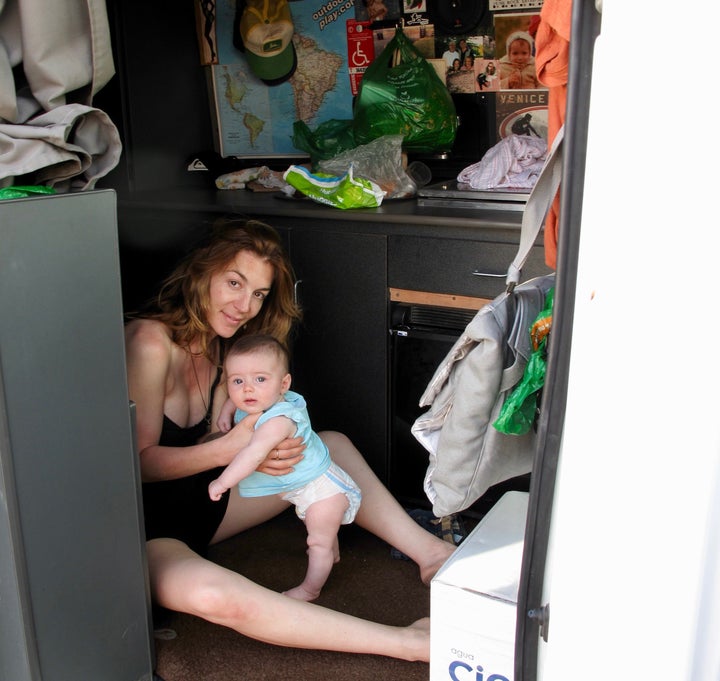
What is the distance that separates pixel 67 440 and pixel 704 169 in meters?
1.30

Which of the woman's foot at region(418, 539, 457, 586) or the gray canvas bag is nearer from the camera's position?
the gray canvas bag

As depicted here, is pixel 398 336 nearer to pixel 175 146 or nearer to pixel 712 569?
pixel 175 146

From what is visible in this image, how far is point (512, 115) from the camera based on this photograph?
277 centimetres

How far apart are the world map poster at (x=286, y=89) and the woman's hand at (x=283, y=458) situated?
1369 millimetres

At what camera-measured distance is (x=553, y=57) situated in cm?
131

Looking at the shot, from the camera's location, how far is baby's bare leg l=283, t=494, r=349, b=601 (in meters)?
2.24

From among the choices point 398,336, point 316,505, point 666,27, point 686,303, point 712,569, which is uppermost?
point 666,27

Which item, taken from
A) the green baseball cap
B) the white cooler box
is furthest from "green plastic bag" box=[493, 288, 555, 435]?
the green baseball cap

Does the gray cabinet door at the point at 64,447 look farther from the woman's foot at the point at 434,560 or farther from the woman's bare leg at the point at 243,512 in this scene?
the woman's foot at the point at 434,560

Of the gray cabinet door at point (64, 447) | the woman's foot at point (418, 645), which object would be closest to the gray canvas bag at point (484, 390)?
the woman's foot at point (418, 645)

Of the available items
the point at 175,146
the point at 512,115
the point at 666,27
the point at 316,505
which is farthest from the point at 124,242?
the point at 666,27

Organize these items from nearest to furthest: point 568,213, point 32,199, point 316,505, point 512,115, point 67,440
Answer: point 568,213
point 32,199
point 67,440
point 316,505
point 512,115

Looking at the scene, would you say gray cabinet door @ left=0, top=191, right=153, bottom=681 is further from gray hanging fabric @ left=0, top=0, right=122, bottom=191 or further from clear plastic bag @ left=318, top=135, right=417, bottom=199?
clear plastic bag @ left=318, top=135, right=417, bottom=199

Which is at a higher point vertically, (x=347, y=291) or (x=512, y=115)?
(x=512, y=115)
